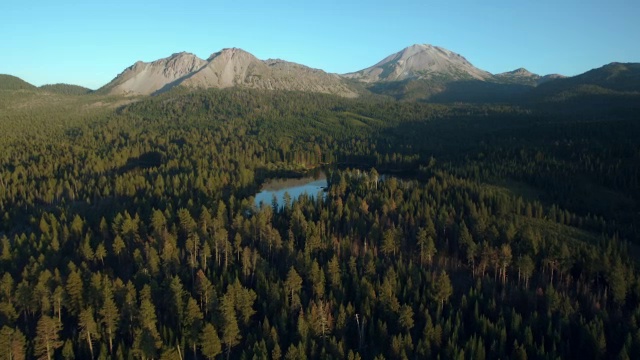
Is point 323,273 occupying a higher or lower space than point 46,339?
higher

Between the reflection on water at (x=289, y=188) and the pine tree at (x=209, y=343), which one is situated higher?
the reflection on water at (x=289, y=188)

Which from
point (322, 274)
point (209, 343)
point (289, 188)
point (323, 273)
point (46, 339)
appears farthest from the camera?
point (289, 188)

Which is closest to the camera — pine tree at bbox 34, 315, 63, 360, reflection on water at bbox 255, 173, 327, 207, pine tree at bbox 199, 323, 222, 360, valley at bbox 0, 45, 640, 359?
pine tree at bbox 34, 315, 63, 360

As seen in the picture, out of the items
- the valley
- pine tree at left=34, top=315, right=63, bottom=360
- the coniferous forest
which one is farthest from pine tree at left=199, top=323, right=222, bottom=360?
pine tree at left=34, top=315, right=63, bottom=360

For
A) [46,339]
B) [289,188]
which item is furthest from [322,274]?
[289,188]

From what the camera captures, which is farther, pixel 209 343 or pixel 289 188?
pixel 289 188

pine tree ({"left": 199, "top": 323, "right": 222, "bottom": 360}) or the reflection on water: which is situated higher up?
the reflection on water

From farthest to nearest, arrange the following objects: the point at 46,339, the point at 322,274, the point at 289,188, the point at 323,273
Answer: the point at 289,188 → the point at 323,273 → the point at 322,274 → the point at 46,339

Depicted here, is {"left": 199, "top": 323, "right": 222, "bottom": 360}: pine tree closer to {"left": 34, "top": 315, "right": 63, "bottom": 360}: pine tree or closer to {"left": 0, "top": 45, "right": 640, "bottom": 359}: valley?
{"left": 0, "top": 45, "right": 640, "bottom": 359}: valley

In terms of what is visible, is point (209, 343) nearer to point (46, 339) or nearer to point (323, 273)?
point (46, 339)

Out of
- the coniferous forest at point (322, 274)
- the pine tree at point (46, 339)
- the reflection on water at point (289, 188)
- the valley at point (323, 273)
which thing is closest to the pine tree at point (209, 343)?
the valley at point (323, 273)

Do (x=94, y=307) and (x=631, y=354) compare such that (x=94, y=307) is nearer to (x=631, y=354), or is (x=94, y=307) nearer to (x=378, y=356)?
(x=378, y=356)

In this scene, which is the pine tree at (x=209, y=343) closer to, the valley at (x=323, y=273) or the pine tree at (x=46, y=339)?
the valley at (x=323, y=273)
